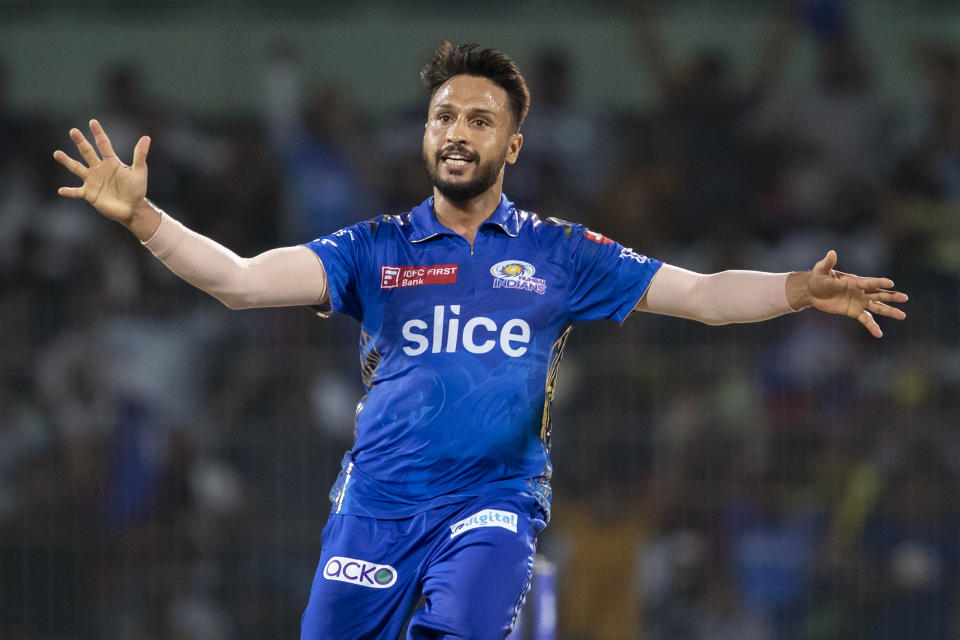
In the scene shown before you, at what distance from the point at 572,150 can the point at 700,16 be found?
2748 mm

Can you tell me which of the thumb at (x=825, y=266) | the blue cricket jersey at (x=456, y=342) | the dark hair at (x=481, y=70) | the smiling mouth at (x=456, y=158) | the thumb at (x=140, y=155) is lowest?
the blue cricket jersey at (x=456, y=342)

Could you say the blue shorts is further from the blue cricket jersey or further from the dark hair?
the dark hair

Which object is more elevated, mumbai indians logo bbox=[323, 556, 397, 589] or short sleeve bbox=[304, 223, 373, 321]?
short sleeve bbox=[304, 223, 373, 321]

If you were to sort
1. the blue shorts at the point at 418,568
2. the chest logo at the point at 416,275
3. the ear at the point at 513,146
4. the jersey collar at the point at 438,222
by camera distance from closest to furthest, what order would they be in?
1. the blue shorts at the point at 418,568
2. the chest logo at the point at 416,275
3. the jersey collar at the point at 438,222
4. the ear at the point at 513,146

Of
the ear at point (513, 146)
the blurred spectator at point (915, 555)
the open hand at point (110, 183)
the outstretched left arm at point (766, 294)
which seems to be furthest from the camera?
the blurred spectator at point (915, 555)

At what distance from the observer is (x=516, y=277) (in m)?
5.14

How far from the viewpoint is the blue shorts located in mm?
4762

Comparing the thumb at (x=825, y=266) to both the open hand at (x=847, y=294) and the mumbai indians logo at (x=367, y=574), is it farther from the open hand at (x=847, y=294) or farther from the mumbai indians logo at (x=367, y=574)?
the mumbai indians logo at (x=367, y=574)

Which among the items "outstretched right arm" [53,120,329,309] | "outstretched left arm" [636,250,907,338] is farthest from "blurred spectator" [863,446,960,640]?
"outstretched right arm" [53,120,329,309]

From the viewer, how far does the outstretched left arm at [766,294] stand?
499 centimetres

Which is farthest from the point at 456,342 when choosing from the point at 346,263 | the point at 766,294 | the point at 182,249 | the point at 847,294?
the point at 847,294

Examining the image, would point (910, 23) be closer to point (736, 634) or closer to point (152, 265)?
point (736, 634)

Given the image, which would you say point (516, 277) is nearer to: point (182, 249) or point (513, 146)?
point (513, 146)

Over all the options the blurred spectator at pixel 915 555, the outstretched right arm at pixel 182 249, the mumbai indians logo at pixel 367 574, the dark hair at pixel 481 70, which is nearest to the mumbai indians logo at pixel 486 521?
the mumbai indians logo at pixel 367 574
